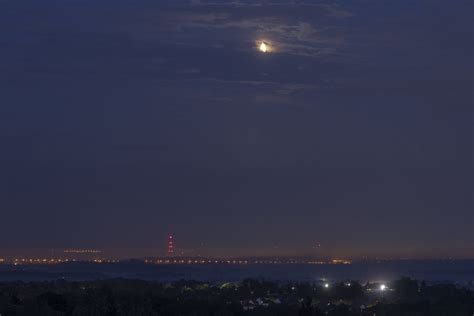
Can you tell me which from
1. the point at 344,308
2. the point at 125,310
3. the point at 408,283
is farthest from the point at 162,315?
the point at 408,283

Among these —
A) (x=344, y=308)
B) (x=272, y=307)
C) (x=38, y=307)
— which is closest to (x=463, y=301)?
(x=344, y=308)

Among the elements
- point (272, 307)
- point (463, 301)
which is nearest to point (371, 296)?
point (463, 301)

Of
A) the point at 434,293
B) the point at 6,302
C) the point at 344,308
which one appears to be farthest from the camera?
the point at 434,293

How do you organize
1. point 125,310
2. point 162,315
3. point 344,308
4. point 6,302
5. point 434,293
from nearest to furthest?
point 125,310 → point 162,315 → point 6,302 → point 344,308 → point 434,293

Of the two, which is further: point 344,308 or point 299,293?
point 299,293

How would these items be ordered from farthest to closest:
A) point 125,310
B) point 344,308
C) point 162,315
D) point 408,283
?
point 408,283 → point 344,308 → point 162,315 → point 125,310

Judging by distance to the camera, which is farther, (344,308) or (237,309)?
(344,308)

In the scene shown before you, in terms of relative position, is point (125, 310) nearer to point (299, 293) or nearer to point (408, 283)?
point (299, 293)

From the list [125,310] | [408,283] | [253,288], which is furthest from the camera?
[408,283]

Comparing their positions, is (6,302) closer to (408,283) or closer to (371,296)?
(371,296)
